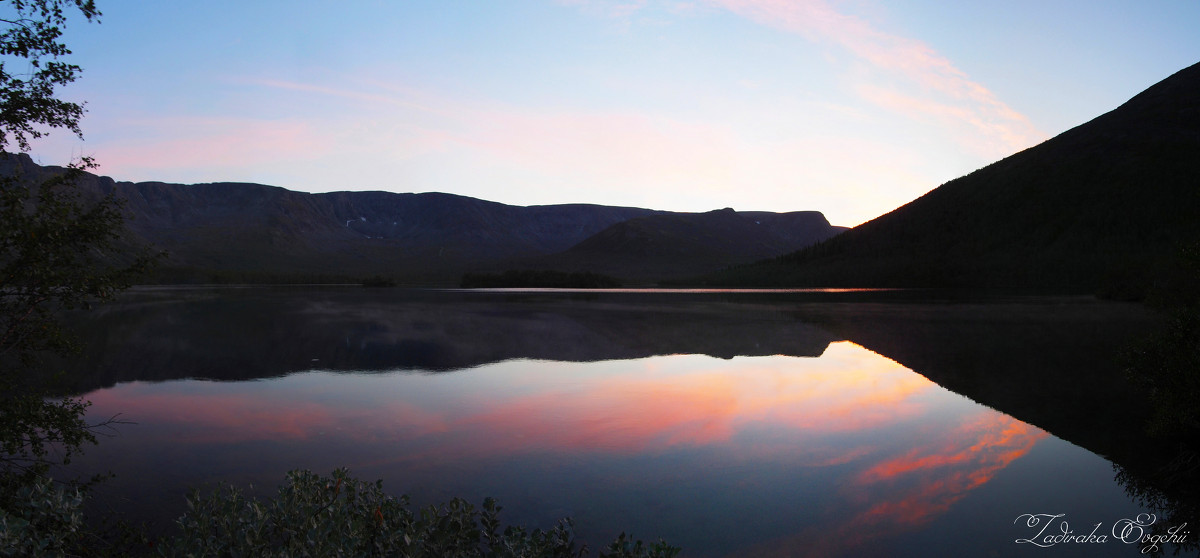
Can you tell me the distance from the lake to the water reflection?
0.17 feet

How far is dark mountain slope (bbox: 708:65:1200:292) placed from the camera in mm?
82375

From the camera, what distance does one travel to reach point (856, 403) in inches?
584

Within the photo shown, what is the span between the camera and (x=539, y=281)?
10925 centimetres

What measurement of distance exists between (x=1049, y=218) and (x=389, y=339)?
9882cm

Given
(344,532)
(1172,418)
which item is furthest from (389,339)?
(1172,418)

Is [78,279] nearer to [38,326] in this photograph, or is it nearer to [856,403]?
[38,326]

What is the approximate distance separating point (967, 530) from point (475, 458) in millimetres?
6723

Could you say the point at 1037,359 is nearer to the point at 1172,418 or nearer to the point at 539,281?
the point at 1172,418

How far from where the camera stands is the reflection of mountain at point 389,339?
20188 millimetres

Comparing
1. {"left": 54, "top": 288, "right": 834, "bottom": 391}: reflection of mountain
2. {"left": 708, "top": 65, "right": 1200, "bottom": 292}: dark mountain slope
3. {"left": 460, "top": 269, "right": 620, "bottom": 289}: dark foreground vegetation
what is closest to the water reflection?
{"left": 54, "top": 288, "right": 834, "bottom": 391}: reflection of mountain

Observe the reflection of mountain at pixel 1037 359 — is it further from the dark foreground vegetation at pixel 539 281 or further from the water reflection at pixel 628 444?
the dark foreground vegetation at pixel 539 281

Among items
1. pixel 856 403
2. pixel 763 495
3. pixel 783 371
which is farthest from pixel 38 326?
pixel 783 371

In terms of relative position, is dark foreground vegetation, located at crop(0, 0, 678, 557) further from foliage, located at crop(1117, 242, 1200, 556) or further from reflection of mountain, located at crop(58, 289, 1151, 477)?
reflection of mountain, located at crop(58, 289, 1151, 477)

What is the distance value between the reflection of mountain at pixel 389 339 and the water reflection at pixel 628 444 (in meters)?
2.66
